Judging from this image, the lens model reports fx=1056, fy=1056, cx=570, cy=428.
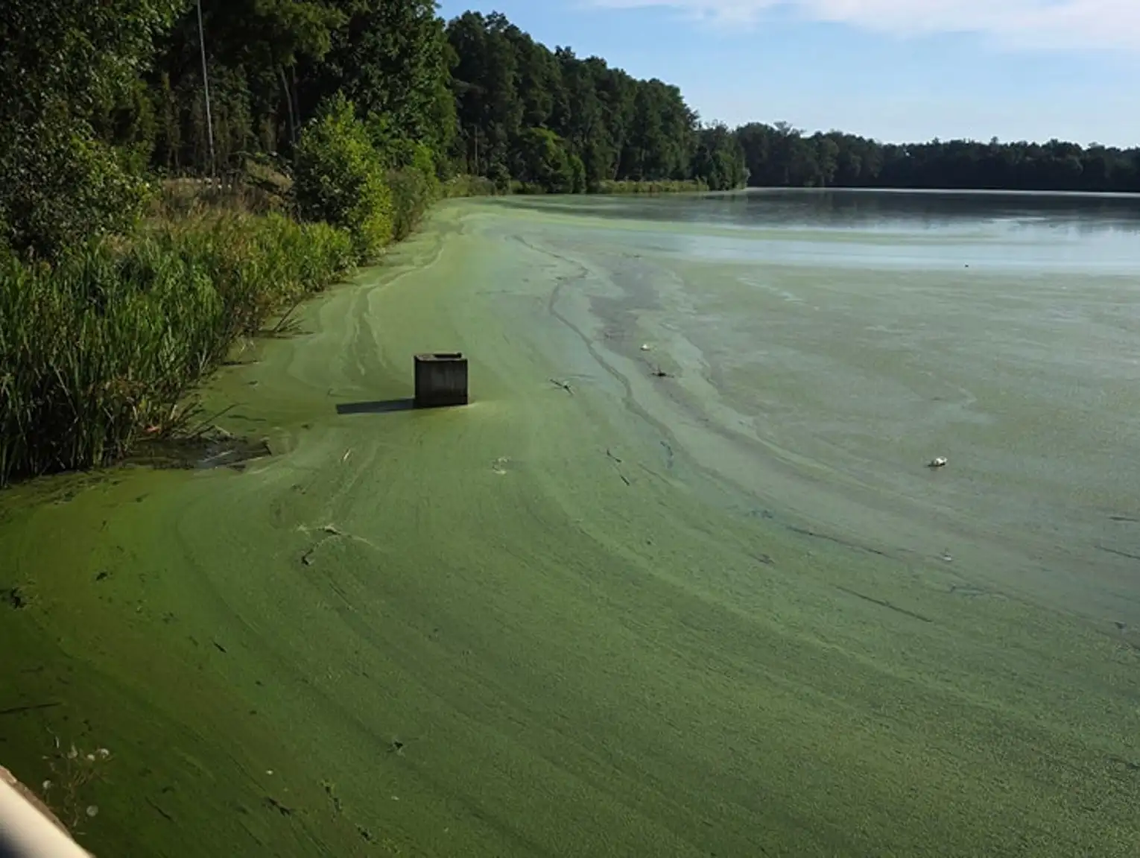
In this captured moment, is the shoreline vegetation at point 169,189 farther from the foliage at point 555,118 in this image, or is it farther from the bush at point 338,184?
the foliage at point 555,118

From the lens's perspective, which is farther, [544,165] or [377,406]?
[544,165]

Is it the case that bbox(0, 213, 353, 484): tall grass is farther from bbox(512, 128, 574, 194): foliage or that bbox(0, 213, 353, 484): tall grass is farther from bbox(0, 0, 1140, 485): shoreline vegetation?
bbox(512, 128, 574, 194): foliage

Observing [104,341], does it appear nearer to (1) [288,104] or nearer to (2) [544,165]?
(1) [288,104]

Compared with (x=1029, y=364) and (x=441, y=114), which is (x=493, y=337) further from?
(x=441, y=114)

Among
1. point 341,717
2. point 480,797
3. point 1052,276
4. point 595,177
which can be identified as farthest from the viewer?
point 595,177

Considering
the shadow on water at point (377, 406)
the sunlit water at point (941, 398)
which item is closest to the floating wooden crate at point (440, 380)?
the shadow on water at point (377, 406)

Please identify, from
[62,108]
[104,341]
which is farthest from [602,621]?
[62,108]

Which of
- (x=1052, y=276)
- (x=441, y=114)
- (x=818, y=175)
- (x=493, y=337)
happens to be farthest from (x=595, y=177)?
(x=493, y=337)
